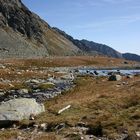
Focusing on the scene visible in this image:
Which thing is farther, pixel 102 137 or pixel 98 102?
pixel 98 102

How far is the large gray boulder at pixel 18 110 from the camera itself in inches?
972

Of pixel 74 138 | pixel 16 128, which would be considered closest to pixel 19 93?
pixel 16 128

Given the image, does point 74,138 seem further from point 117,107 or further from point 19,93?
point 19,93

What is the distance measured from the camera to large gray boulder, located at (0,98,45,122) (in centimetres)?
2470

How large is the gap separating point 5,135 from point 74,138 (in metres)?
3.69

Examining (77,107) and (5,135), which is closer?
(5,135)

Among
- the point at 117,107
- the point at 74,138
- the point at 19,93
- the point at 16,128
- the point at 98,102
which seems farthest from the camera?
the point at 19,93

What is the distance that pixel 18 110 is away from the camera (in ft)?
83.3

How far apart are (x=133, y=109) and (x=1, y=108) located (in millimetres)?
8020

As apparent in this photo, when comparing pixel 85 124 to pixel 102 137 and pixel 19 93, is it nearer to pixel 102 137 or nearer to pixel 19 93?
pixel 102 137

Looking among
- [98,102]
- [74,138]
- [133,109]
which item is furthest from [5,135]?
[98,102]

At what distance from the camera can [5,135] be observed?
69.9 feet

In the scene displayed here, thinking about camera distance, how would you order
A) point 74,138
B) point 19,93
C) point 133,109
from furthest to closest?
point 19,93 → point 133,109 → point 74,138

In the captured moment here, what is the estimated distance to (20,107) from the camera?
25781 millimetres
